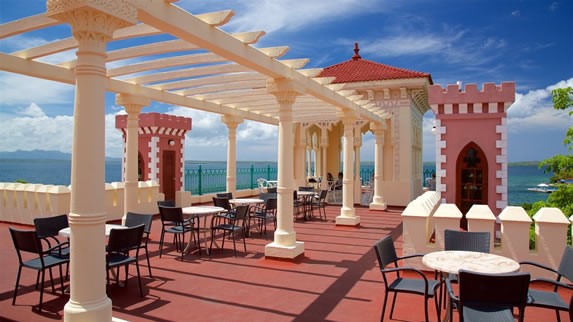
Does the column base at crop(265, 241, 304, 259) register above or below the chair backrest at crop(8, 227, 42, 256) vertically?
below

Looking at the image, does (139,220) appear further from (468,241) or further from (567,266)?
(567,266)

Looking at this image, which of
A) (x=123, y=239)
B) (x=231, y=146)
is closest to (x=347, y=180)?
(x=231, y=146)

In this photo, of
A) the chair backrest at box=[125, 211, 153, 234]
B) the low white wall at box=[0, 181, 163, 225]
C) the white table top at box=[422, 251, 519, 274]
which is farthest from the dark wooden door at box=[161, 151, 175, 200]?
the white table top at box=[422, 251, 519, 274]

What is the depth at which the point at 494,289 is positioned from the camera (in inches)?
110

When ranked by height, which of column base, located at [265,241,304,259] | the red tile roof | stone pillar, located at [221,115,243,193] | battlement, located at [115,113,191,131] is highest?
the red tile roof

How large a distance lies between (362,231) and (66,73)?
22.7ft

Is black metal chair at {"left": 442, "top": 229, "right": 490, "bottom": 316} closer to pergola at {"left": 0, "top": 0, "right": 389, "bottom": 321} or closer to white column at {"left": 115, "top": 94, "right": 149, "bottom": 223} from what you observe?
pergola at {"left": 0, "top": 0, "right": 389, "bottom": 321}

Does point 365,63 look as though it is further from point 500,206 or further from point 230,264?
point 230,264

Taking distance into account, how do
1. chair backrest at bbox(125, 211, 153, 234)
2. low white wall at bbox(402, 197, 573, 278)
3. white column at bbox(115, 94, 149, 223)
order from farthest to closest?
white column at bbox(115, 94, 149, 223) → chair backrest at bbox(125, 211, 153, 234) → low white wall at bbox(402, 197, 573, 278)

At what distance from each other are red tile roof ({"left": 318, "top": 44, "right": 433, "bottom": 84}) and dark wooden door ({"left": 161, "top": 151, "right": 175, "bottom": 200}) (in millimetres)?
7216

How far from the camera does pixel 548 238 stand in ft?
16.7

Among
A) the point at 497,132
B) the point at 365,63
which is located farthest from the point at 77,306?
the point at 365,63

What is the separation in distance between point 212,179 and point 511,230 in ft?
43.1

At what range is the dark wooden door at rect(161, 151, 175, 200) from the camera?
47.9 ft
